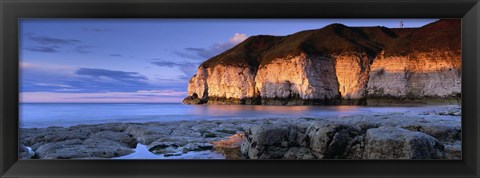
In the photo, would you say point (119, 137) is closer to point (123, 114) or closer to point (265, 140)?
point (123, 114)

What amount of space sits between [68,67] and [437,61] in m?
5.88

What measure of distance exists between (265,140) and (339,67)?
4957 millimetres

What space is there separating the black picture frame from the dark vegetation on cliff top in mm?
1540

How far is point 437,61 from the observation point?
5.69m

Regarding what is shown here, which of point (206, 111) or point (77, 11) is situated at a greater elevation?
point (77, 11)

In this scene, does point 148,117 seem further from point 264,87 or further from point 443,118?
point 443,118

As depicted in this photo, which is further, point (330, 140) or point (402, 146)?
point (330, 140)

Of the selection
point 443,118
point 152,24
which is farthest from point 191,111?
point 443,118

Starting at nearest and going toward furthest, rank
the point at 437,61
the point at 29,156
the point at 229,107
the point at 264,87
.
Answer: the point at 29,156, the point at 229,107, the point at 437,61, the point at 264,87

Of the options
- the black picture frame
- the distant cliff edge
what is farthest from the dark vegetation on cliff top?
the black picture frame

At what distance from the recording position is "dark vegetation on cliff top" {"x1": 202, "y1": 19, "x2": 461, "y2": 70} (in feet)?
13.9

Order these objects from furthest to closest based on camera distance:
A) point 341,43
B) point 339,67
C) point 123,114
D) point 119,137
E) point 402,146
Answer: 1. point 339,67
2. point 341,43
3. point 123,114
4. point 119,137
5. point 402,146

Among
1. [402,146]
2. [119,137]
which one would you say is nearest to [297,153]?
[402,146]

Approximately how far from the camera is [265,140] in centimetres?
304
